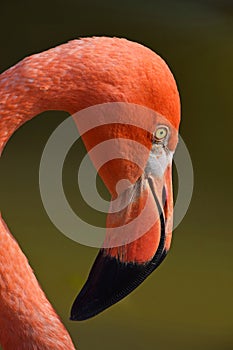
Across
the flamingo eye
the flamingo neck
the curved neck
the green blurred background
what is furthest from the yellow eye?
the green blurred background

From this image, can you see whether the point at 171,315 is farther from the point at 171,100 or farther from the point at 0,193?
the point at 171,100

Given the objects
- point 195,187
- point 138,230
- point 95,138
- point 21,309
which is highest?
point 95,138

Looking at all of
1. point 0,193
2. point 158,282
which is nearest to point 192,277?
point 158,282

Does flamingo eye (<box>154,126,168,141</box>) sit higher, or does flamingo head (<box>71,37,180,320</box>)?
flamingo eye (<box>154,126,168,141</box>)

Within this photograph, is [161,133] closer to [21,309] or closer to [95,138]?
[95,138]

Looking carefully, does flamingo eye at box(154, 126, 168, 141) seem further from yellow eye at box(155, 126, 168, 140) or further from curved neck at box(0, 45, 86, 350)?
curved neck at box(0, 45, 86, 350)

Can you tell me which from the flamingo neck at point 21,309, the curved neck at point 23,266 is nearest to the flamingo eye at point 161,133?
the curved neck at point 23,266

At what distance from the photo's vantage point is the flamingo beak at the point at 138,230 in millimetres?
1294

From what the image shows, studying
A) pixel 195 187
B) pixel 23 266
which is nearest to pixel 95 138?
pixel 23 266

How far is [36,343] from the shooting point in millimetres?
1269

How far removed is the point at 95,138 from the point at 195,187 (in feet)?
8.47

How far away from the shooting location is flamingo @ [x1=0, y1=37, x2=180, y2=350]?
117 centimetres

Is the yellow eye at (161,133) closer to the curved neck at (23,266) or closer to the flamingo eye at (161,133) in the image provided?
the flamingo eye at (161,133)

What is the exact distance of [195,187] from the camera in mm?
3779
